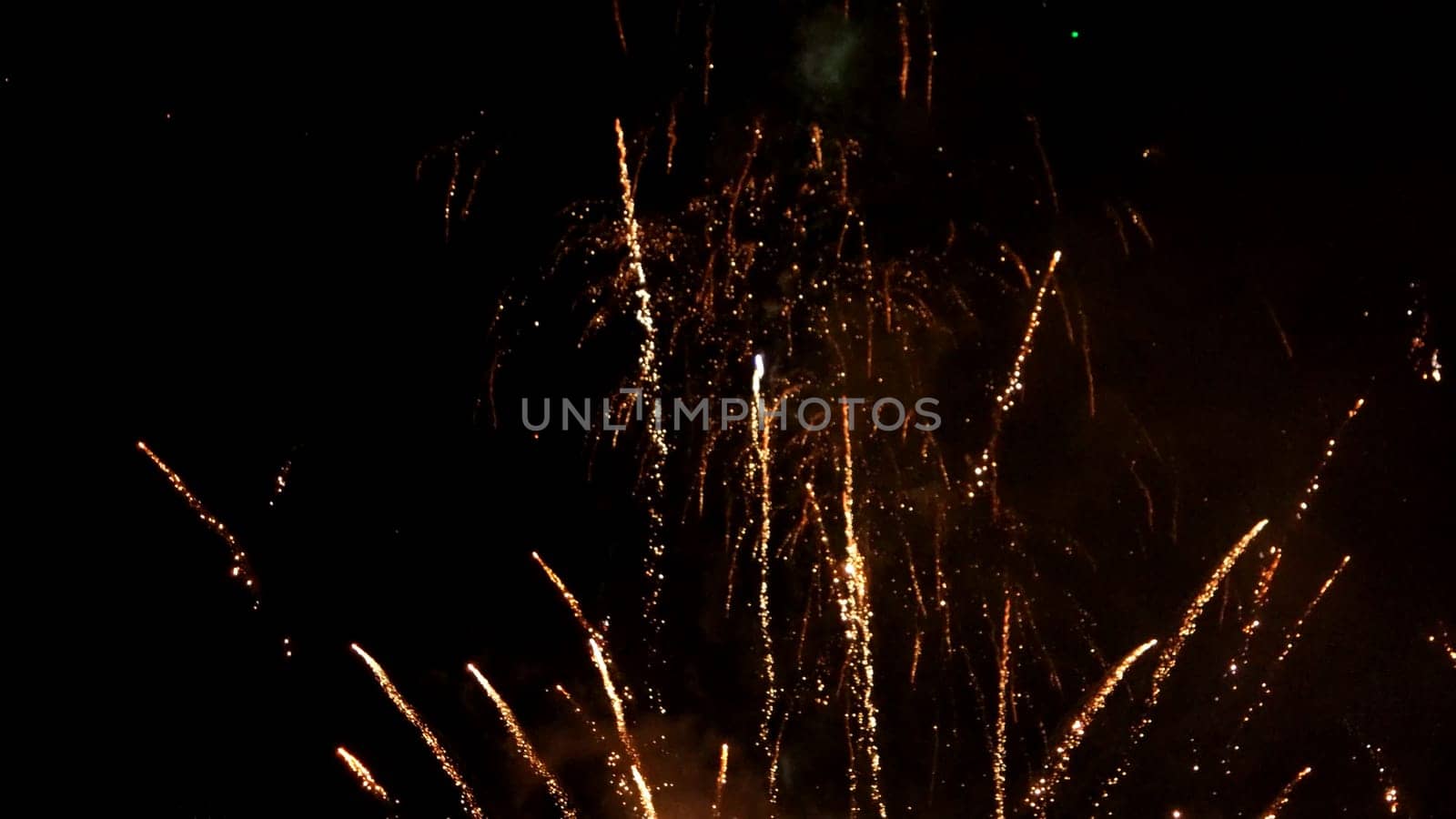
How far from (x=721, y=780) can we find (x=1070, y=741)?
1.25m

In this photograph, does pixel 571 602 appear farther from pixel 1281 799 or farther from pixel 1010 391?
pixel 1281 799

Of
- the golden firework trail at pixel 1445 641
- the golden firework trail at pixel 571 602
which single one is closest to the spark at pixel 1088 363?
the golden firework trail at pixel 1445 641

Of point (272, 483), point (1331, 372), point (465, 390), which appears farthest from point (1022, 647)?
point (272, 483)

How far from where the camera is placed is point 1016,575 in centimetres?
326

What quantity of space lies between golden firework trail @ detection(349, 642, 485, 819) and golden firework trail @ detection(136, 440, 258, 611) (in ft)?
1.32

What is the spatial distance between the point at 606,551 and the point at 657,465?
353 millimetres

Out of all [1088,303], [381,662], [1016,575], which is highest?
[1088,303]

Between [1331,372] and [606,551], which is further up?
[1331,372]

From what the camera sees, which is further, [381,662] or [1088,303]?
[381,662]

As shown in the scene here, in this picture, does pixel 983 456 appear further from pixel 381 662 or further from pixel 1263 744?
pixel 381 662

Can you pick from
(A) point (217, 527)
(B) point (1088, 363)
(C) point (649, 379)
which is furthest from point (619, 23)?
(A) point (217, 527)

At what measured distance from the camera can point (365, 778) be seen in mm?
3369

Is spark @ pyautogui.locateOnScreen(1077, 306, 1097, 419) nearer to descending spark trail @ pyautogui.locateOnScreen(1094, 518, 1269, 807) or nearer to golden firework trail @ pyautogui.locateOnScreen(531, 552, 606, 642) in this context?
descending spark trail @ pyautogui.locateOnScreen(1094, 518, 1269, 807)

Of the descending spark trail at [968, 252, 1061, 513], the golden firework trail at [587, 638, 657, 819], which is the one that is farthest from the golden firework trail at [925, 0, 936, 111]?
the golden firework trail at [587, 638, 657, 819]
